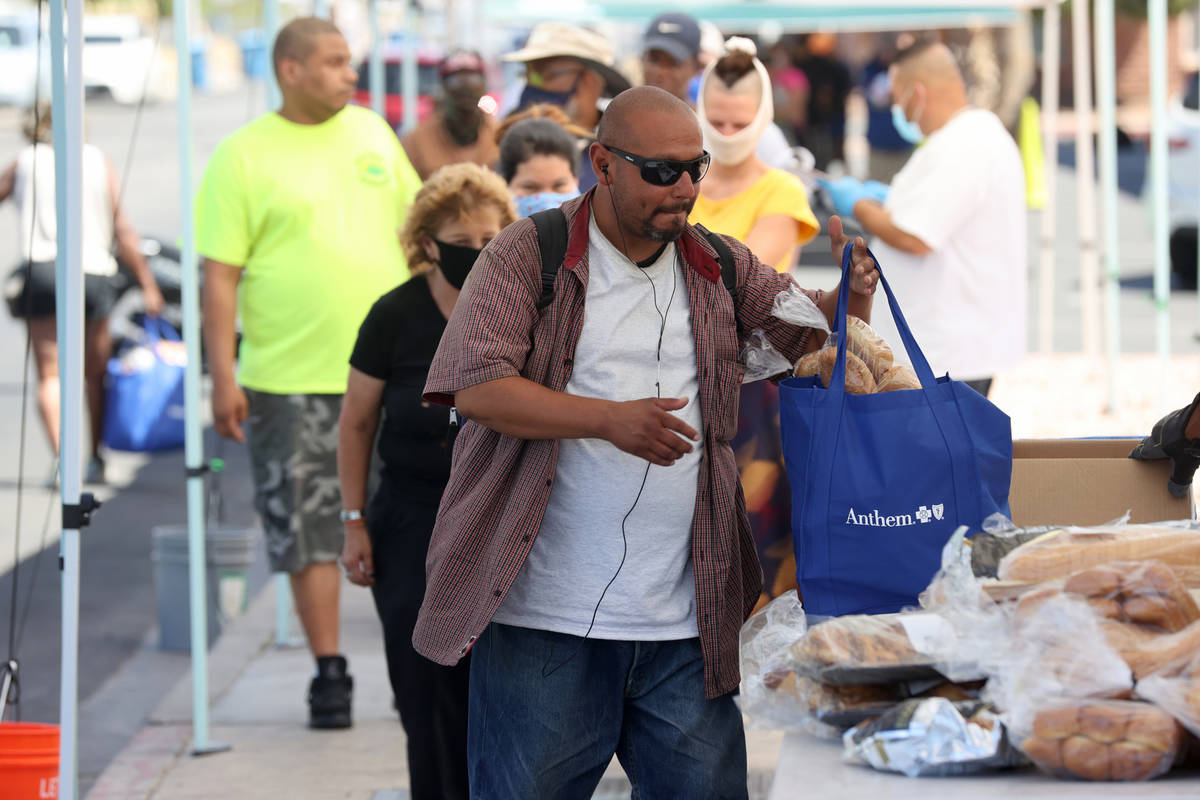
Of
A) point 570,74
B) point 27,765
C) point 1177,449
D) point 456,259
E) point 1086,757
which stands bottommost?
point 27,765

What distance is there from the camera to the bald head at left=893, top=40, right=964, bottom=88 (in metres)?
5.11

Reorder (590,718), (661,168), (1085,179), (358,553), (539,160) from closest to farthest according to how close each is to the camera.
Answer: (661,168) → (590,718) → (358,553) → (539,160) → (1085,179)

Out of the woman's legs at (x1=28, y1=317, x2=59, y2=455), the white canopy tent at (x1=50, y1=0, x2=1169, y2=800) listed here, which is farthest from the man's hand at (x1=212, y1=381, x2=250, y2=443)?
the woman's legs at (x1=28, y1=317, x2=59, y2=455)

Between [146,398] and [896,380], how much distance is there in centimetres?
665

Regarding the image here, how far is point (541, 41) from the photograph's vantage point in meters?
5.86

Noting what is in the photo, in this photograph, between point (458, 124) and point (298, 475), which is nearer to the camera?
point (298, 475)

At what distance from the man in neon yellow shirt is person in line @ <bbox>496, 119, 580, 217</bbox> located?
0.69 m

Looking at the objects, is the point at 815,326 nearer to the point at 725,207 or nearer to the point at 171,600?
the point at 725,207

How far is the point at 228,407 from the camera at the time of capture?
4773 mm

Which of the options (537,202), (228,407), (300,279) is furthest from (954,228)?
(228,407)

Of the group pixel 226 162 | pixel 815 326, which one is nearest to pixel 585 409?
pixel 815 326

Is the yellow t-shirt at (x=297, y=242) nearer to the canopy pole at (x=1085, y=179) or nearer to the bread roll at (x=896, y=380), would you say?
the bread roll at (x=896, y=380)

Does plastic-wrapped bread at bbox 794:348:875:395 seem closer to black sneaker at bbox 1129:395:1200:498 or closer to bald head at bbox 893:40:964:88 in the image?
black sneaker at bbox 1129:395:1200:498

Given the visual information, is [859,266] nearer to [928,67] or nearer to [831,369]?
[831,369]
